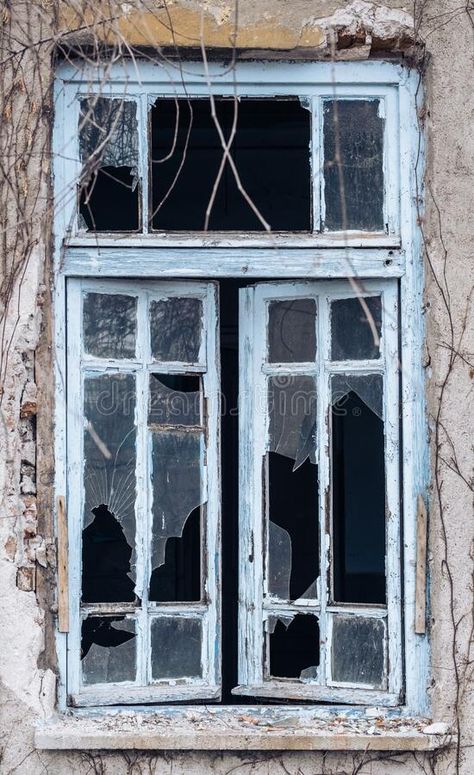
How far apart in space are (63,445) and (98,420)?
17cm

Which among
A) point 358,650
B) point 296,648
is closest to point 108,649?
point 296,648

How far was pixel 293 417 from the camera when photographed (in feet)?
13.7

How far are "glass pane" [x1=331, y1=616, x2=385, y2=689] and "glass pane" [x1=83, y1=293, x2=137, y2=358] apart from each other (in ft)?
4.27

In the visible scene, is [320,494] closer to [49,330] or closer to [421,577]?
[421,577]

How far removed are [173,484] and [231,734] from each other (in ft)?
3.05

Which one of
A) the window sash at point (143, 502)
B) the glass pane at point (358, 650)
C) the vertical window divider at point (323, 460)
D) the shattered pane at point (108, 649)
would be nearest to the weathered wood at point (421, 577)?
the glass pane at point (358, 650)

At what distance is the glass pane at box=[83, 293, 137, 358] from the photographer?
13.3ft

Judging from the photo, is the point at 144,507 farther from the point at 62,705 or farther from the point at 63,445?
the point at 62,705

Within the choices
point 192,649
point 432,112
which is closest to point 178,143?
point 432,112

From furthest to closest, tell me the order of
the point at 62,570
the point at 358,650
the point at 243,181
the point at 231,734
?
the point at 243,181
the point at 358,650
the point at 62,570
the point at 231,734

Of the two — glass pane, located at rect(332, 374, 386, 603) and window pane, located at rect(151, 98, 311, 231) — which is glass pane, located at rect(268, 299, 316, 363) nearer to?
glass pane, located at rect(332, 374, 386, 603)

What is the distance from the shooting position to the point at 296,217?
252 inches

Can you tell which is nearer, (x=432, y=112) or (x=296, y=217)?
(x=432, y=112)

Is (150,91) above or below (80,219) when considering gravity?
above
